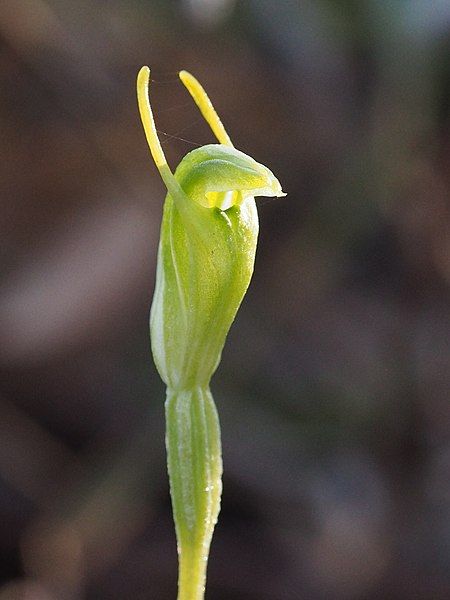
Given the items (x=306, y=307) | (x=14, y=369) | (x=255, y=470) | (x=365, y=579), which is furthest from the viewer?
(x=306, y=307)

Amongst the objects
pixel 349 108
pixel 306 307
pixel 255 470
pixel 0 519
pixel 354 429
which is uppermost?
pixel 349 108

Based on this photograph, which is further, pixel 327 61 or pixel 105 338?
pixel 327 61

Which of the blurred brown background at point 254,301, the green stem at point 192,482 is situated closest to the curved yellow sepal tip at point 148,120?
the green stem at point 192,482

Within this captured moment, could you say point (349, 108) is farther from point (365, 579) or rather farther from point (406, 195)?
point (365, 579)

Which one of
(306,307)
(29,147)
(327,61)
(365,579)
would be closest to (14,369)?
(29,147)

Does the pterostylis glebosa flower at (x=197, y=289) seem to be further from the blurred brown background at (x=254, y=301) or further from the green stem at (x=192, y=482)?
the blurred brown background at (x=254, y=301)

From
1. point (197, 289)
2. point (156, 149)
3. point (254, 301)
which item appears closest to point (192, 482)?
point (197, 289)
